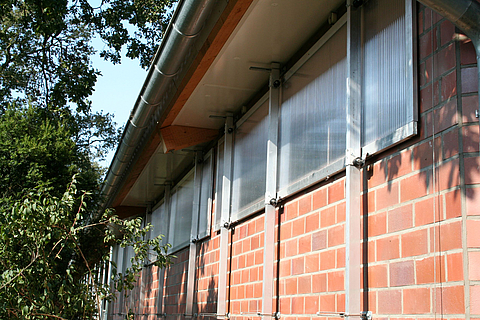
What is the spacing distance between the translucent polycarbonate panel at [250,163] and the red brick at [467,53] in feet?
9.92

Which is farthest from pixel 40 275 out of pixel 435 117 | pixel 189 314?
pixel 435 117

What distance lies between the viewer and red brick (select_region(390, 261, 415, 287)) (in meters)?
2.89

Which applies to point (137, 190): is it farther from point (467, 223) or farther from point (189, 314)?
point (467, 223)

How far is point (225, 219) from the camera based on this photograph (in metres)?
6.74

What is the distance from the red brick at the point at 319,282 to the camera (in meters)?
3.89

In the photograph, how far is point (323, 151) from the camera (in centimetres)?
420

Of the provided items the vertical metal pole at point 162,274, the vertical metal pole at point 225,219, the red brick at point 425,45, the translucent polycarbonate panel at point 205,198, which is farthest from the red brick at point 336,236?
the vertical metal pole at point 162,274

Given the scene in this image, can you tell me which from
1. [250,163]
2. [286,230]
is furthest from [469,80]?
[250,163]

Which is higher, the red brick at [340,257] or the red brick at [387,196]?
the red brick at [387,196]

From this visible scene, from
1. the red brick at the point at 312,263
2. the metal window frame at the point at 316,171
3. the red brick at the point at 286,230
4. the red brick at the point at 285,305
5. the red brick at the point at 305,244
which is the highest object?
the metal window frame at the point at 316,171

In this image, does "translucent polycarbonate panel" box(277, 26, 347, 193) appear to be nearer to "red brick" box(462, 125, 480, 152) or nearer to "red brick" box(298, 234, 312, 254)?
"red brick" box(298, 234, 312, 254)

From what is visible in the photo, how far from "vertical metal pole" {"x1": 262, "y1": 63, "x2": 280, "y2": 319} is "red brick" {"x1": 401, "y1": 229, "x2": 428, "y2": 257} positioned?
2.01 meters

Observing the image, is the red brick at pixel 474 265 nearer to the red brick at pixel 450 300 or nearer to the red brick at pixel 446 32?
the red brick at pixel 450 300

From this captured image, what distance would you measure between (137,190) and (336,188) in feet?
24.9
